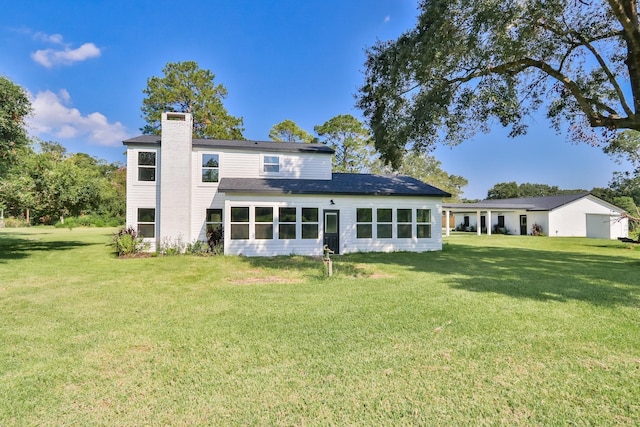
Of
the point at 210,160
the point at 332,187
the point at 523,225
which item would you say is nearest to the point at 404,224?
the point at 332,187


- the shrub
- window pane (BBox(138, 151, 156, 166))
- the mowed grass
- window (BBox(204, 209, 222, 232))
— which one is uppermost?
window pane (BBox(138, 151, 156, 166))

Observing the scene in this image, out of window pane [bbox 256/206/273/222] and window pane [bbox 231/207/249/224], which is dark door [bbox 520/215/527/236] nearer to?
window pane [bbox 256/206/273/222]

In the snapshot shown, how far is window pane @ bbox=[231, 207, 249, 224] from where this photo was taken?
1337 centimetres

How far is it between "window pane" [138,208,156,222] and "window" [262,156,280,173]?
5351mm

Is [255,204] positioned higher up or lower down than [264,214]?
higher up

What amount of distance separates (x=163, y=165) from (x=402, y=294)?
1176 centimetres

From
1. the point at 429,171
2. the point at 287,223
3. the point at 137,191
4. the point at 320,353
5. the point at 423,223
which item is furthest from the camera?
the point at 429,171

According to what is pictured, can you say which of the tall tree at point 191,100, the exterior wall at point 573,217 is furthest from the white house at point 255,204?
the exterior wall at point 573,217

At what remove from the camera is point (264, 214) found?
13.5 m

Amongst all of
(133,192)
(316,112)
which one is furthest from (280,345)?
(316,112)

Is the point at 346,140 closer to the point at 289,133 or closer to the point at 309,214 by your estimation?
the point at 289,133

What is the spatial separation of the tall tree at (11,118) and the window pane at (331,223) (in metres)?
12.0

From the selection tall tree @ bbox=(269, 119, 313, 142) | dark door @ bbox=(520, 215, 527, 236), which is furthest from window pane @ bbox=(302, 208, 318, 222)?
dark door @ bbox=(520, 215, 527, 236)

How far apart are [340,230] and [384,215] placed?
2.23 meters
